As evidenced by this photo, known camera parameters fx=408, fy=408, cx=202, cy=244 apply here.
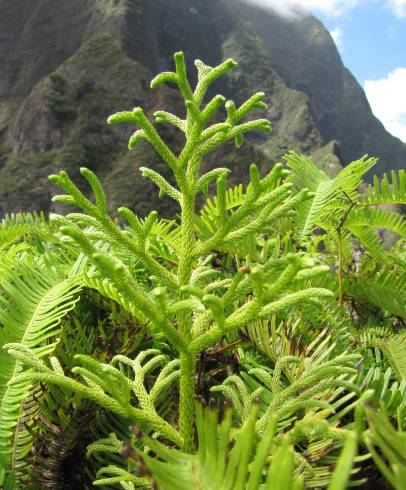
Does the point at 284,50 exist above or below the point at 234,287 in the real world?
above

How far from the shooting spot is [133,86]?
5888 centimetres

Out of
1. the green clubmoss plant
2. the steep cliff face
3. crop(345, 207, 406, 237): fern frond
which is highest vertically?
the steep cliff face

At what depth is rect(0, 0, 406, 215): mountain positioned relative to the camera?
54438 mm

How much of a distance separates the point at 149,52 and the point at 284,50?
6727 centimetres

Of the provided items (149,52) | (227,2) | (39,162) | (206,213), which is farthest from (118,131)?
(227,2)

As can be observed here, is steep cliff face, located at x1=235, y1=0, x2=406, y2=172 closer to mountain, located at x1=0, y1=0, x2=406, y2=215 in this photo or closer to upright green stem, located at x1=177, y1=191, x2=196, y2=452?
mountain, located at x1=0, y1=0, x2=406, y2=215

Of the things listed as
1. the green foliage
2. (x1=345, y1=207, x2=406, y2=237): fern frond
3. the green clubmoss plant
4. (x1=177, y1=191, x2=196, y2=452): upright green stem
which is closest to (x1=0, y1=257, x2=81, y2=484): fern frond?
the green foliage

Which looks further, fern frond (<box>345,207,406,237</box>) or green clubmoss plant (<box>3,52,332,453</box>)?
fern frond (<box>345,207,406,237</box>)

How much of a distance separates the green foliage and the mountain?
4413 cm

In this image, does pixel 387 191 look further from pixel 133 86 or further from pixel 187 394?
pixel 133 86

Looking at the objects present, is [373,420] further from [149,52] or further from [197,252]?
[149,52]

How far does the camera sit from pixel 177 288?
0.85 m

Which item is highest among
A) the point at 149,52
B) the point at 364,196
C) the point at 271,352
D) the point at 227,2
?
the point at 227,2

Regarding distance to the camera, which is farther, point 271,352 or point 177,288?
point 271,352
